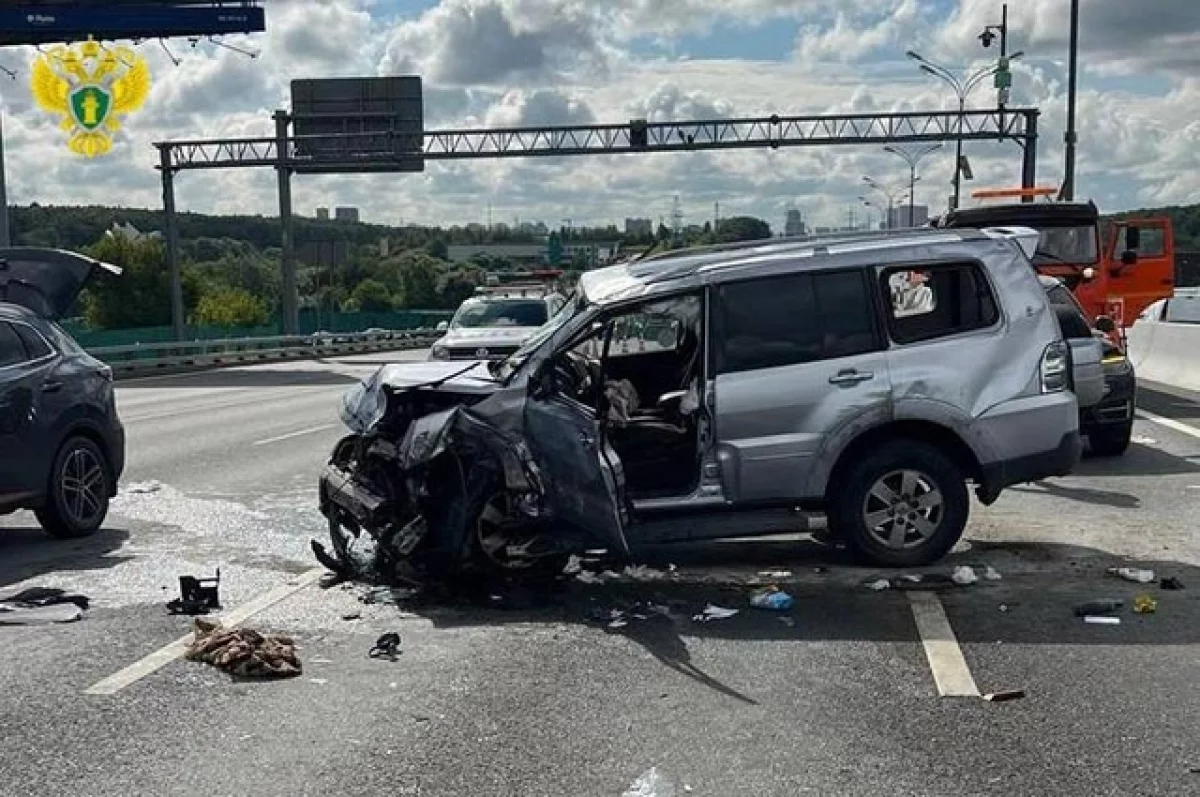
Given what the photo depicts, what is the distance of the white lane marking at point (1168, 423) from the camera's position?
592 inches

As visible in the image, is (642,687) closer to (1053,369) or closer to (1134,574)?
(1134,574)

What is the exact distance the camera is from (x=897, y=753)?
5043 mm

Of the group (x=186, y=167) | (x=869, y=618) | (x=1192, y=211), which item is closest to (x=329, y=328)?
(x=186, y=167)

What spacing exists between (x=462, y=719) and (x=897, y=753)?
173 cm

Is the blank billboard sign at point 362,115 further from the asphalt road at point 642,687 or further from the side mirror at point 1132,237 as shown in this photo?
the asphalt road at point 642,687

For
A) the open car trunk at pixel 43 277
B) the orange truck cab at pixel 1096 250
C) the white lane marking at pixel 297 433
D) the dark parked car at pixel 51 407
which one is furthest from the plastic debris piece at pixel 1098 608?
the orange truck cab at pixel 1096 250

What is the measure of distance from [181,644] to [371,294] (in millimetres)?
98190

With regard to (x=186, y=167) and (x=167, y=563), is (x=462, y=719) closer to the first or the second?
(x=167, y=563)

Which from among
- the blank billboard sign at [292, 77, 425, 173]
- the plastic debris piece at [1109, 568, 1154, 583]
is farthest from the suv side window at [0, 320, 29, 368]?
the blank billboard sign at [292, 77, 425, 173]

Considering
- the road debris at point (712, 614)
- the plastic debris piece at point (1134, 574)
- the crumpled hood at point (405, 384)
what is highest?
the crumpled hood at point (405, 384)

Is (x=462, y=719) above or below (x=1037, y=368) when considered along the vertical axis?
below

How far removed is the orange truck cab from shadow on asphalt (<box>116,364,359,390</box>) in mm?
15502

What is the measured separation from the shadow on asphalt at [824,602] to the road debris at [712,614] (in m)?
0.04

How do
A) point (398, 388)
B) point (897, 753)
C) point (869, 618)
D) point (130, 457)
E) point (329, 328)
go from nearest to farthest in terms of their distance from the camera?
point (897, 753)
point (869, 618)
point (398, 388)
point (130, 457)
point (329, 328)
